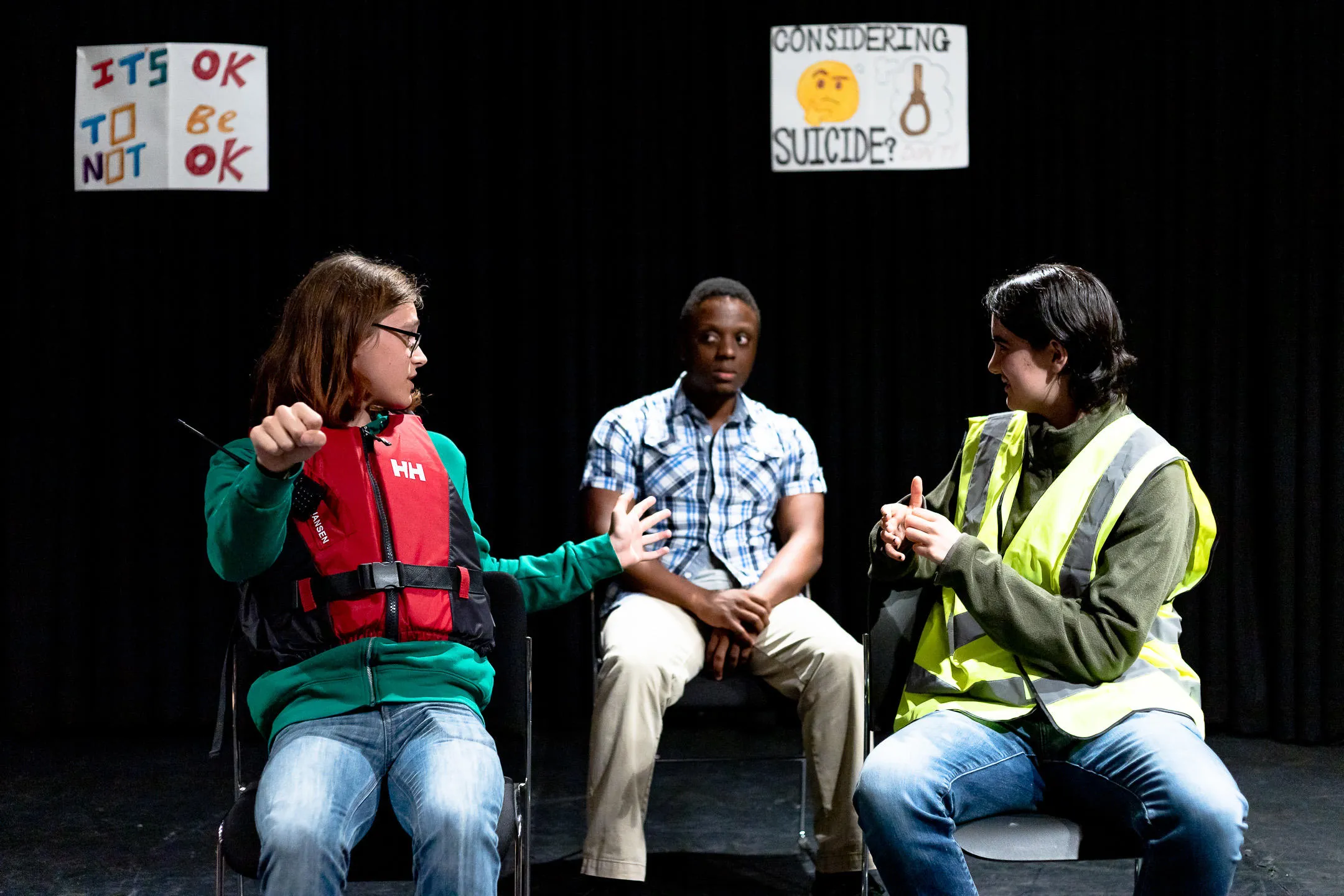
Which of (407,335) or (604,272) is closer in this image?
(407,335)

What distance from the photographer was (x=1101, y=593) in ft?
6.41

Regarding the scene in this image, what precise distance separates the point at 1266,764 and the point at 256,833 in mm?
3143

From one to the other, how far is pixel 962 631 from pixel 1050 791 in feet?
0.97

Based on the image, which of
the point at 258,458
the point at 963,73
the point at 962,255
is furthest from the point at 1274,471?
the point at 258,458

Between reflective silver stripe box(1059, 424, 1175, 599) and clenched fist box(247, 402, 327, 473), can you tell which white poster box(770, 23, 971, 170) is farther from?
clenched fist box(247, 402, 327, 473)

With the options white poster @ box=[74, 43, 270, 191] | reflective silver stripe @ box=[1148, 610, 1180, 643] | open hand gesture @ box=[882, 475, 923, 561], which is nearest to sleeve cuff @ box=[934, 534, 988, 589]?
open hand gesture @ box=[882, 475, 923, 561]

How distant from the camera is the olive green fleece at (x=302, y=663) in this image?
5.84 feet

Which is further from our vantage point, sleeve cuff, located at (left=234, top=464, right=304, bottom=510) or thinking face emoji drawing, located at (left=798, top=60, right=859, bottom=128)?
thinking face emoji drawing, located at (left=798, top=60, right=859, bottom=128)

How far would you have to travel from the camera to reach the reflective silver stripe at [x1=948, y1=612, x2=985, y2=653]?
210 centimetres

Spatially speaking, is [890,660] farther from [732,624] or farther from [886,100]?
[886,100]

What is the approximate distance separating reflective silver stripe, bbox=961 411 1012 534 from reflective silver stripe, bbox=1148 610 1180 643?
33 cm

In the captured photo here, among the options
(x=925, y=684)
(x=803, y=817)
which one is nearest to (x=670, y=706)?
(x=803, y=817)

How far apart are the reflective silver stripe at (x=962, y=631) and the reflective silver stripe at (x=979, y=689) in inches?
2.6

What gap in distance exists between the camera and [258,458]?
1.71 meters
